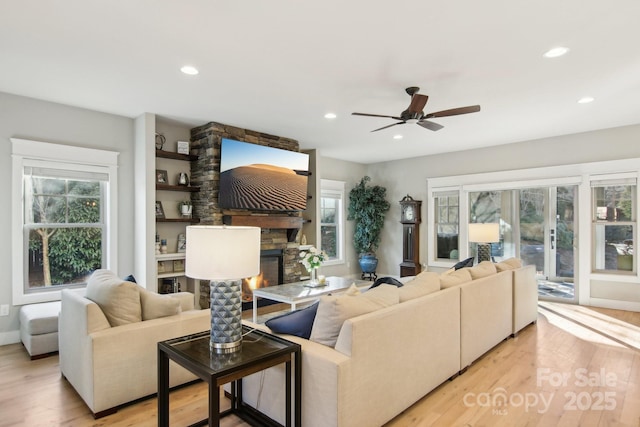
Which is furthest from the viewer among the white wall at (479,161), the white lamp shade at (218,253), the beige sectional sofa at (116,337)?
the white wall at (479,161)

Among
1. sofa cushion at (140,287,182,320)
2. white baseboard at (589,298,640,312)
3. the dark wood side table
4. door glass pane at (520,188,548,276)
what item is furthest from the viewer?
door glass pane at (520,188,548,276)

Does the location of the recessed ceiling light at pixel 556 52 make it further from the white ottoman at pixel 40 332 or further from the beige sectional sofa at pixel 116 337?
the white ottoman at pixel 40 332

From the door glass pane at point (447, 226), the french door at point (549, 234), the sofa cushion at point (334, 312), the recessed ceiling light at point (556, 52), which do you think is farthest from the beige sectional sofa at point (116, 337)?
the french door at point (549, 234)

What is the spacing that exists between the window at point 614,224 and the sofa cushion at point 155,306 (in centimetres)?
587

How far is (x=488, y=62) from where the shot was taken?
3086 mm

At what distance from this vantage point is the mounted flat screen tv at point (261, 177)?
4914mm

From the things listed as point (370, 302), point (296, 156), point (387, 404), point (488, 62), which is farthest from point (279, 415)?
point (296, 156)

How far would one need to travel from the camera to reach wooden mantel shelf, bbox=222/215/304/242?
16.5ft

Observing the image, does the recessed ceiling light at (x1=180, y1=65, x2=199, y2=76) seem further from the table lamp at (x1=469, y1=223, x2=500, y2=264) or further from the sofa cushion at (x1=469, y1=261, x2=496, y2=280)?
the table lamp at (x1=469, y1=223, x2=500, y2=264)

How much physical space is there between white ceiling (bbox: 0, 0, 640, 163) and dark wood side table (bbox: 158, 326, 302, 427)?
6.67 ft

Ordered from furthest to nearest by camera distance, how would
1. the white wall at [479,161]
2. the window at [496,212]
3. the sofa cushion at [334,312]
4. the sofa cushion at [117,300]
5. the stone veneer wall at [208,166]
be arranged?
the window at [496,212] < the white wall at [479,161] < the stone veneer wall at [208,166] < the sofa cushion at [117,300] < the sofa cushion at [334,312]

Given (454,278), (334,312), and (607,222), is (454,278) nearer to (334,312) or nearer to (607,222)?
(334,312)

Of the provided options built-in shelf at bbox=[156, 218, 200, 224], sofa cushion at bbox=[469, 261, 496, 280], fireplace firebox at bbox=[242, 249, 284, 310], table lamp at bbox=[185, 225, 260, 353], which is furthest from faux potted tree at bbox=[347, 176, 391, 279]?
table lamp at bbox=[185, 225, 260, 353]

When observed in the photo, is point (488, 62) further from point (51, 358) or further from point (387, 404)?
point (51, 358)
